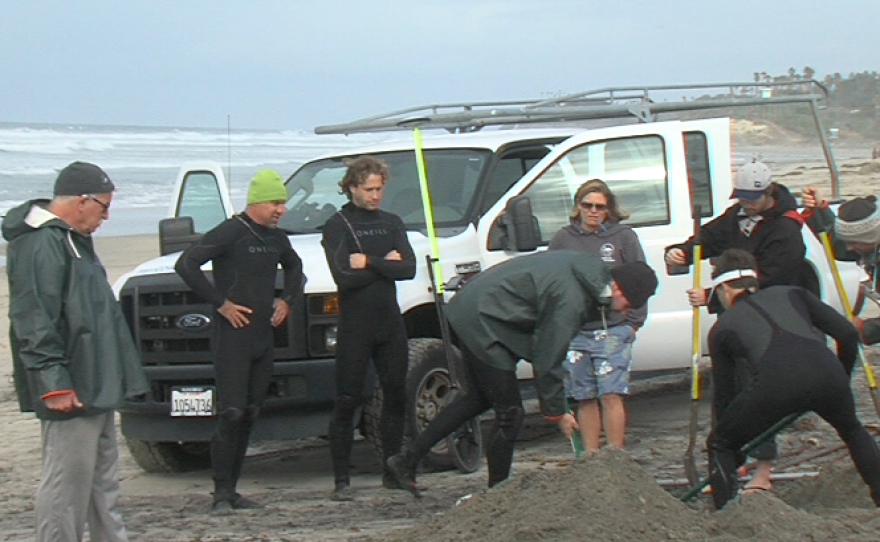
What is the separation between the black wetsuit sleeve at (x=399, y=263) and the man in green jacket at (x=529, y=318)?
88cm

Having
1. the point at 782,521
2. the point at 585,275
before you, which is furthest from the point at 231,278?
the point at 782,521

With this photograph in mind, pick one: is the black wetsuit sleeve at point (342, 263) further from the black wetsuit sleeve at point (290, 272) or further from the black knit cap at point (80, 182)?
the black knit cap at point (80, 182)

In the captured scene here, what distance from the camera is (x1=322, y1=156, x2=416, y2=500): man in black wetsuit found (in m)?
7.40

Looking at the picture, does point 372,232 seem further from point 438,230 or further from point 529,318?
point 529,318

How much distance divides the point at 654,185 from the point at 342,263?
7.95 feet

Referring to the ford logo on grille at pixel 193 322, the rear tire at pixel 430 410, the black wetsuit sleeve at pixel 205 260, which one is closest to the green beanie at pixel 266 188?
the black wetsuit sleeve at pixel 205 260

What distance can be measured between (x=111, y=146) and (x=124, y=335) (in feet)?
173

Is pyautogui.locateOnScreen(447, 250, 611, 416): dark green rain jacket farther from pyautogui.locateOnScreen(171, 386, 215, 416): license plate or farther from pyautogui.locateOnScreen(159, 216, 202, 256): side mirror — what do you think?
pyautogui.locateOnScreen(159, 216, 202, 256): side mirror

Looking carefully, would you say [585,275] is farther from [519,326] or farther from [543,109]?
[543,109]

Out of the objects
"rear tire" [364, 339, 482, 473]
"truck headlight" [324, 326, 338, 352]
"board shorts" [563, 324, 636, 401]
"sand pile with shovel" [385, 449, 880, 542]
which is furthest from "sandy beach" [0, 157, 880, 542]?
"truck headlight" [324, 326, 338, 352]

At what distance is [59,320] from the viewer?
5496 mm

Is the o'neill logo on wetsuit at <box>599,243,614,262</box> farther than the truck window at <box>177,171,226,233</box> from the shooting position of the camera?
No

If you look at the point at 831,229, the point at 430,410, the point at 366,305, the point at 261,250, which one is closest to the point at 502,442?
the point at 366,305

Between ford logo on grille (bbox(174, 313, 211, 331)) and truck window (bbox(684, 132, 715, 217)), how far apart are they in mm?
3273
